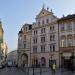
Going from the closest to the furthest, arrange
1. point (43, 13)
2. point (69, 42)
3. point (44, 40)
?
point (69, 42), point (44, 40), point (43, 13)

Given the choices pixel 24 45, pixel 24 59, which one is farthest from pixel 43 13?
pixel 24 59

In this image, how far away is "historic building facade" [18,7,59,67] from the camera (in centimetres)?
6525

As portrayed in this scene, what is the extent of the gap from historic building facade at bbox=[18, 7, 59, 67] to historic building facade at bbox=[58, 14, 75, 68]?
194cm

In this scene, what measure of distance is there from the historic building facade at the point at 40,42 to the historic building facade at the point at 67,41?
1941 millimetres

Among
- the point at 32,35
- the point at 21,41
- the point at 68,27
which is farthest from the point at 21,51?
the point at 68,27

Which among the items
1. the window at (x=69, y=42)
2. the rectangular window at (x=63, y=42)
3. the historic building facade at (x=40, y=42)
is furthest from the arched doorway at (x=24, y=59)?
the window at (x=69, y=42)

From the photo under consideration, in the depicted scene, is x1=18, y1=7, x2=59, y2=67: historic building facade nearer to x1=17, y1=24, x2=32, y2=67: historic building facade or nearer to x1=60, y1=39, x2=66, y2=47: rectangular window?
x1=17, y1=24, x2=32, y2=67: historic building facade

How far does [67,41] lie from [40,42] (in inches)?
464

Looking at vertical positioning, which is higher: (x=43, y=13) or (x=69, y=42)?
(x=43, y=13)

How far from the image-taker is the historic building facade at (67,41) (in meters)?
58.8

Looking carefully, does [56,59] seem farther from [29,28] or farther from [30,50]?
[29,28]

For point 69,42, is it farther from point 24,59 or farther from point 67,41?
point 24,59

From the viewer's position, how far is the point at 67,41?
6000 cm

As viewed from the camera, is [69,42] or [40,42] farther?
[40,42]
